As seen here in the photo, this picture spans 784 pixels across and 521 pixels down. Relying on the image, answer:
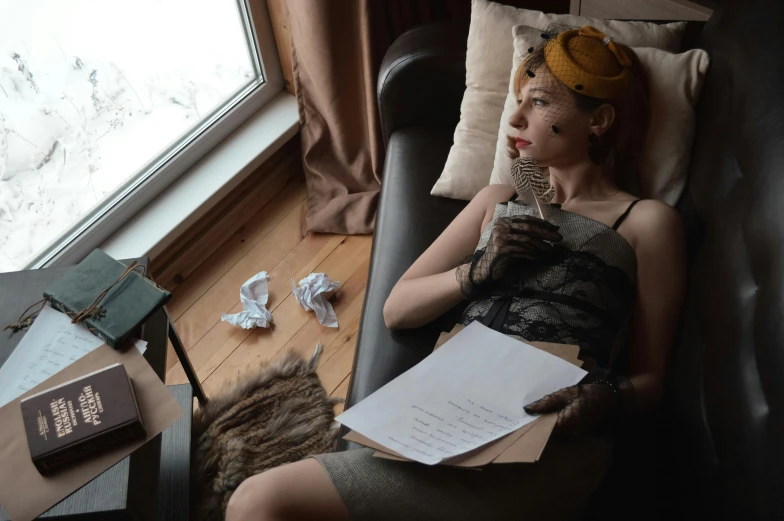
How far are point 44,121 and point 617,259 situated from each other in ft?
5.15

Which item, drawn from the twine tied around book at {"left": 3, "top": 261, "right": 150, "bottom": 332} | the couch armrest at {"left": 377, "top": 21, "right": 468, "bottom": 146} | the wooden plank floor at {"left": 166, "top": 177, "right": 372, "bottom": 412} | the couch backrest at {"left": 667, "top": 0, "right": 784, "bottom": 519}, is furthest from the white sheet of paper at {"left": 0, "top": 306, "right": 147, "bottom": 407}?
the couch backrest at {"left": 667, "top": 0, "right": 784, "bottom": 519}

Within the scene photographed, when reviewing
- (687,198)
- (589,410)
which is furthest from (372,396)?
(687,198)

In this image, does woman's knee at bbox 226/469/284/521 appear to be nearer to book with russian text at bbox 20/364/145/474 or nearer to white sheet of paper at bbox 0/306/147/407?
book with russian text at bbox 20/364/145/474

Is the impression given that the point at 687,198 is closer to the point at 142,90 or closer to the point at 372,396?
the point at 372,396

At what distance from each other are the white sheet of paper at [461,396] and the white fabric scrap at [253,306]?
87 centimetres

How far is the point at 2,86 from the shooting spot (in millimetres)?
1836

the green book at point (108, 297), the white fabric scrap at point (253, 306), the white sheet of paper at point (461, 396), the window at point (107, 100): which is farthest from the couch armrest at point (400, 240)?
the window at point (107, 100)

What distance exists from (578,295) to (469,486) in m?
0.40

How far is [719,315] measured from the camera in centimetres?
119

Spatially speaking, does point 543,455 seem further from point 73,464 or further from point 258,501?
point 73,464

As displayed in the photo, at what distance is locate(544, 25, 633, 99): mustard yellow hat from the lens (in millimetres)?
1343

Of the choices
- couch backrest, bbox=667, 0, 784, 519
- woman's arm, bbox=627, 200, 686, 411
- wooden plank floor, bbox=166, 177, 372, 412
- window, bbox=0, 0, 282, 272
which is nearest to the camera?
couch backrest, bbox=667, 0, 784, 519

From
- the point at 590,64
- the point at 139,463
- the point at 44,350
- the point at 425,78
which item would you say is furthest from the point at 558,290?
the point at 44,350

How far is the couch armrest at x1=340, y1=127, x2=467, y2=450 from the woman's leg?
0.54 feet
